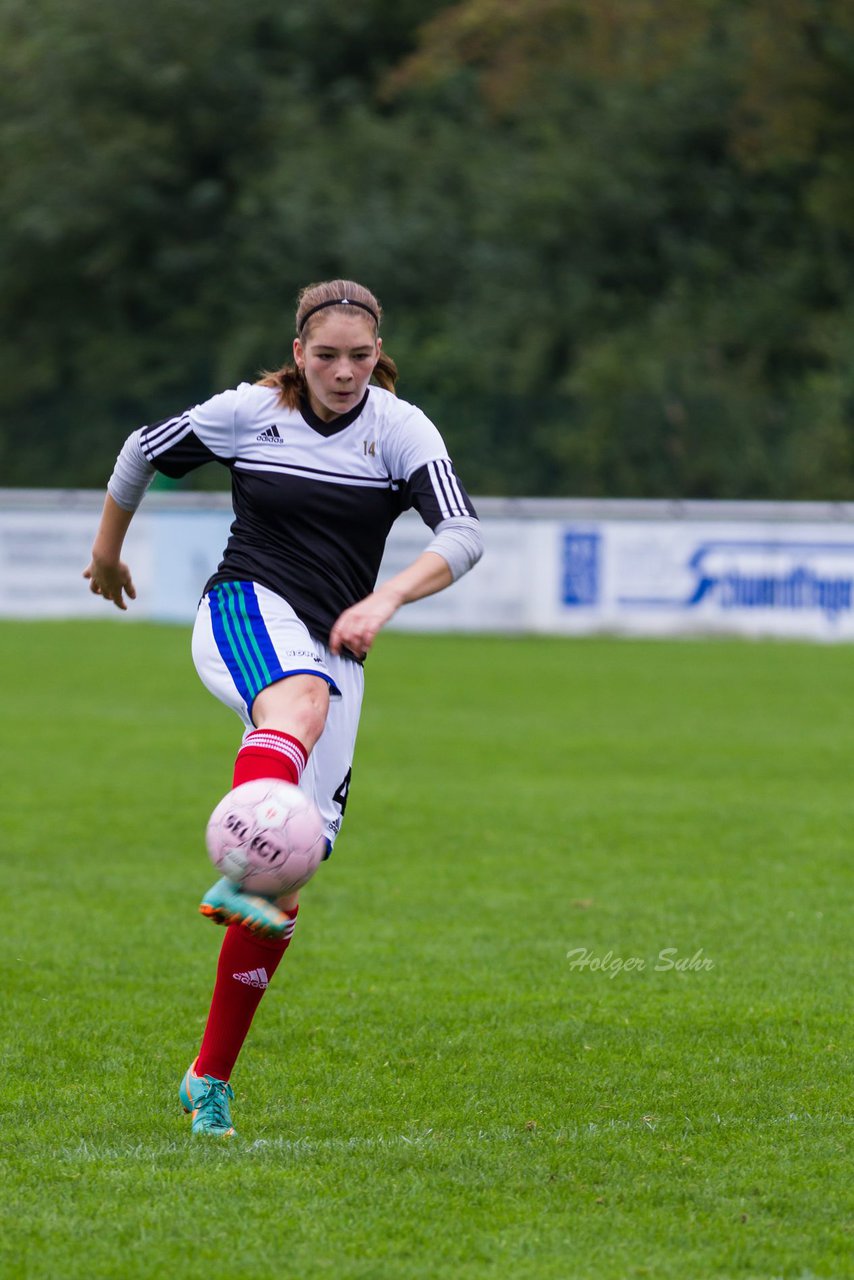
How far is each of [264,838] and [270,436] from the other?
3.94 ft

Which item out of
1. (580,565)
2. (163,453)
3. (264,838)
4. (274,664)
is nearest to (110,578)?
(163,453)

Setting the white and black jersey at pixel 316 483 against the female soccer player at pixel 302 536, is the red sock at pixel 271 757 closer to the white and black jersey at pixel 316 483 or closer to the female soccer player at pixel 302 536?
the female soccer player at pixel 302 536

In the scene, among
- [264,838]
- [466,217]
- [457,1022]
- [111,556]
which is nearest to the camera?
[264,838]

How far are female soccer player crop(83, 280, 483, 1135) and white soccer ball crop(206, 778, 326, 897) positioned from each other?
0.73 ft

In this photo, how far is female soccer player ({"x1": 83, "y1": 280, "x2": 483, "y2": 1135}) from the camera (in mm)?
4848

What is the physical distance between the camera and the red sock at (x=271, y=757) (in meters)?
4.62

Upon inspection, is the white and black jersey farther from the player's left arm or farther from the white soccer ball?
the white soccer ball

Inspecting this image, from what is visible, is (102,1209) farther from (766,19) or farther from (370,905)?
(766,19)

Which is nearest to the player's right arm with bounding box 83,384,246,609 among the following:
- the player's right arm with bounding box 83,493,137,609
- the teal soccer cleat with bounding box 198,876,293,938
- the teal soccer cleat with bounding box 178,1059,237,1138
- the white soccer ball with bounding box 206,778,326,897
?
the player's right arm with bounding box 83,493,137,609

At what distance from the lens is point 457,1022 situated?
6.24 meters

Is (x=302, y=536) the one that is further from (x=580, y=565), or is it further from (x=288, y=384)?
(x=580, y=565)

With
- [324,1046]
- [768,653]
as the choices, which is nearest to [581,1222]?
[324,1046]

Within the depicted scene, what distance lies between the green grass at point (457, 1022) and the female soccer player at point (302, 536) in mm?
424

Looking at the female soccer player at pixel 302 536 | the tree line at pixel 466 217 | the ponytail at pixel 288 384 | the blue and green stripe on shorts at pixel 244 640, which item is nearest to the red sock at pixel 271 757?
the female soccer player at pixel 302 536
